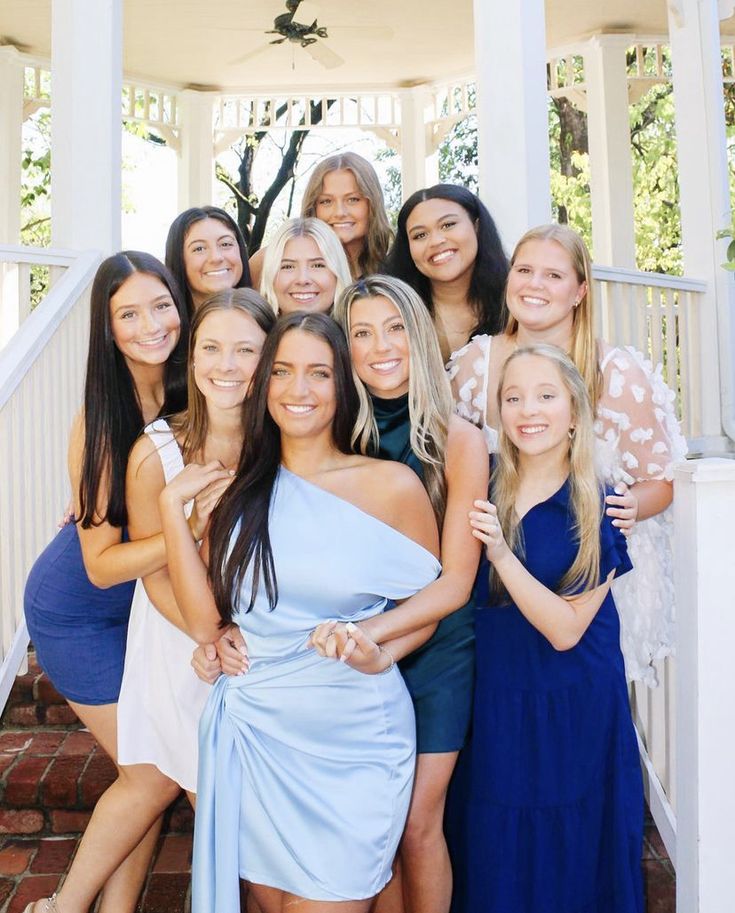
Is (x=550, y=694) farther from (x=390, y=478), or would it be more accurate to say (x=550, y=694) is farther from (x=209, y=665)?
(x=209, y=665)

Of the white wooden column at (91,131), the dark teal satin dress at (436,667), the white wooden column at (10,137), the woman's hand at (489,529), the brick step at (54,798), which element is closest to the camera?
the woman's hand at (489,529)

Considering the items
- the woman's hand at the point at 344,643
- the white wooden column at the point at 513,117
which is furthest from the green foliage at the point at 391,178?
the woman's hand at the point at 344,643

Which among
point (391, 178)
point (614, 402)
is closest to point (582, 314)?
point (614, 402)

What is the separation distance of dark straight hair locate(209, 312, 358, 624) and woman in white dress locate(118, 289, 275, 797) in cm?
14

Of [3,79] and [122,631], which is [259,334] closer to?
[122,631]

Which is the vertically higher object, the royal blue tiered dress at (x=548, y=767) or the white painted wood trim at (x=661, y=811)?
the royal blue tiered dress at (x=548, y=767)

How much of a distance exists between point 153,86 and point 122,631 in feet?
24.0

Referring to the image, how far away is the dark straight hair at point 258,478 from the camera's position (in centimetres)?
199

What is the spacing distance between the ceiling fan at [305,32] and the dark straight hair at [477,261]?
418 centimetres

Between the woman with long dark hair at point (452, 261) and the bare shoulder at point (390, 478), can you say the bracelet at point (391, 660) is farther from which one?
the woman with long dark hair at point (452, 261)

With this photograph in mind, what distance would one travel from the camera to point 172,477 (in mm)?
2264

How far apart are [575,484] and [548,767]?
0.67 meters

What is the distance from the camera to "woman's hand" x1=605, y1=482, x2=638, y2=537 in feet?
7.48

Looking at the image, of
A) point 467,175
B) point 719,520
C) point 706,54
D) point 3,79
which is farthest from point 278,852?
point 467,175
